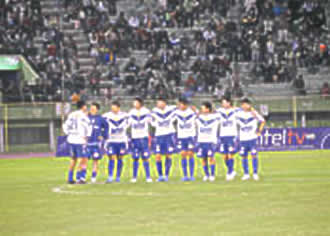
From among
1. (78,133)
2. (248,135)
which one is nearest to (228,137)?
(248,135)

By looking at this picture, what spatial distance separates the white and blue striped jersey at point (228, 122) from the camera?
22094 millimetres

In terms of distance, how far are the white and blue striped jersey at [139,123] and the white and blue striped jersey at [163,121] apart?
Answer: 0.20m

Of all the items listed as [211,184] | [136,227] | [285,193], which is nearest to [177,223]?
[136,227]

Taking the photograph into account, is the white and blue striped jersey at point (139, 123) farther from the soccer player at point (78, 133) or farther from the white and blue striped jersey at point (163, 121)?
the soccer player at point (78, 133)

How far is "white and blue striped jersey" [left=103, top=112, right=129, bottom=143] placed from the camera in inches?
850

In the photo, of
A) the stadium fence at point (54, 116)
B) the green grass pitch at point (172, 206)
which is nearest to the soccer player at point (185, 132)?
the green grass pitch at point (172, 206)

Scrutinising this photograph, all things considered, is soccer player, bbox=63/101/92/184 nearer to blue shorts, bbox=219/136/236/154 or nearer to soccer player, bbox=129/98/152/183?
soccer player, bbox=129/98/152/183

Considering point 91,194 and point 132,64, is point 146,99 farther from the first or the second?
point 91,194

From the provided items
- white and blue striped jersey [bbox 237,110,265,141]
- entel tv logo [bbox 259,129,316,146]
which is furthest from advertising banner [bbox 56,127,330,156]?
white and blue striped jersey [bbox 237,110,265,141]

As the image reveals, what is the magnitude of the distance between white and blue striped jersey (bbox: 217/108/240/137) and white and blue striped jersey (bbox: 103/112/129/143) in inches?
107

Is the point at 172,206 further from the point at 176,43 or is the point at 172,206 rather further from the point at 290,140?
the point at 176,43

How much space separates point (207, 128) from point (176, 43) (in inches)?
934

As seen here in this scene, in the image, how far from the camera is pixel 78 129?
2123 centimetres

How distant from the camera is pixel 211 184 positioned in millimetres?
20531
